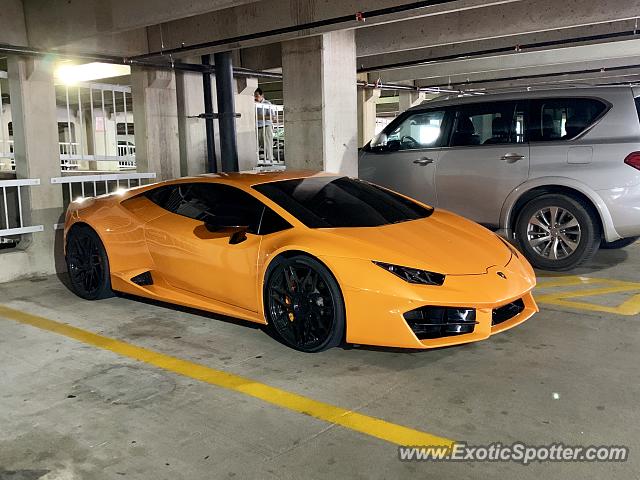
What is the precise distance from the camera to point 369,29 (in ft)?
34.1

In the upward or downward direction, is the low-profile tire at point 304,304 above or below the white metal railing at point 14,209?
below

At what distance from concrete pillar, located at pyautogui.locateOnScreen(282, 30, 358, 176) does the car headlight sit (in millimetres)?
4109

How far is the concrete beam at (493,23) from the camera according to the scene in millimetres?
8617

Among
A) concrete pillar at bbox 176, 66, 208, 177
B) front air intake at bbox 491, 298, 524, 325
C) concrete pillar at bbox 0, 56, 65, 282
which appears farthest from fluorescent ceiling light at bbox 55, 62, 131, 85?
front air intake at bbox 491, 298, 524, 325

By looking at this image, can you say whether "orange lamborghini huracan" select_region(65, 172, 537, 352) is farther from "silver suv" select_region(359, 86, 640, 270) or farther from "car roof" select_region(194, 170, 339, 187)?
"silver suv" select_region(359, 86, 640, 270)

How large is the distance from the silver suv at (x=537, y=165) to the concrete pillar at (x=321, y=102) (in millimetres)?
775

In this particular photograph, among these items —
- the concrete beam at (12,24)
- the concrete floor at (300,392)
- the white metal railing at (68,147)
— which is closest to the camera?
the concrete floor at (300,392)

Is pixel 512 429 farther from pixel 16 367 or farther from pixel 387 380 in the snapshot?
pixel 16 367

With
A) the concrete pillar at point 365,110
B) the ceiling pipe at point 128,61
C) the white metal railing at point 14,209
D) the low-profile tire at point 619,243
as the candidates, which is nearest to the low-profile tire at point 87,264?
the white metal railing at point 14,209

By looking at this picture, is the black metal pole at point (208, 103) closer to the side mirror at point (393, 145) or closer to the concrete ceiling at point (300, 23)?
the concrete ceiling at point (300, 23)

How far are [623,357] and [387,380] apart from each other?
5.47ft

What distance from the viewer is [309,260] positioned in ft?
13.7

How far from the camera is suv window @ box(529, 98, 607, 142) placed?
6648 mm

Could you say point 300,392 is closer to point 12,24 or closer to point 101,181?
point 12,24
